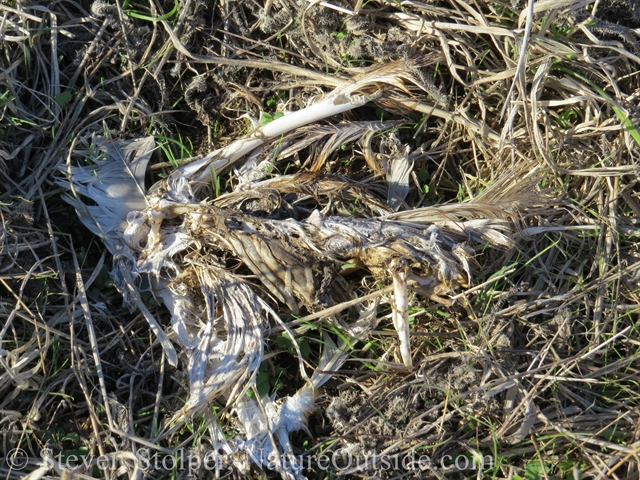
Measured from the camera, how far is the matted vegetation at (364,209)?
6.93 ft

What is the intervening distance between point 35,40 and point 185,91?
0.59 meters

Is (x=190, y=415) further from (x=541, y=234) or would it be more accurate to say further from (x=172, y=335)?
(x=541, y=234)

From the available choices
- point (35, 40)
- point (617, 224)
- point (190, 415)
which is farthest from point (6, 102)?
point (617, 224)

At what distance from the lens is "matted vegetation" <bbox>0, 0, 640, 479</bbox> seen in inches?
83.2

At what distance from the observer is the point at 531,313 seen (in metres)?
2.19

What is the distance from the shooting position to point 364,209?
230 cm

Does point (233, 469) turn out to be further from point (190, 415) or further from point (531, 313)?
point (531, 313)

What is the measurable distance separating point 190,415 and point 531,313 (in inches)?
49.7

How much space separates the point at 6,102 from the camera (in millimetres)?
2205

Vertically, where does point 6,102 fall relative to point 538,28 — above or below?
below

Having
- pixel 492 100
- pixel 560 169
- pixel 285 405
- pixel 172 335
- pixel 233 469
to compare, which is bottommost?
pixel 233 469

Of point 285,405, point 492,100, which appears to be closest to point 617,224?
point 492,100

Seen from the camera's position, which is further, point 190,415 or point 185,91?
point 185,91

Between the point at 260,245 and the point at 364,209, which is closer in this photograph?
the point at 260,245
